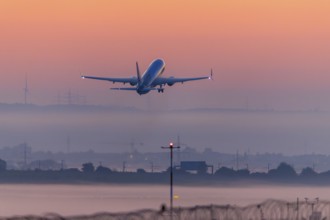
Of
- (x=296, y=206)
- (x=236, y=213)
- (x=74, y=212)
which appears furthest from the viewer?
(x=74, y=212)

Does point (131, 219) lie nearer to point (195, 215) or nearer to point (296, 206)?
point (195, 215)

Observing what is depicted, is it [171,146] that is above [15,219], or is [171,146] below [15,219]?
above

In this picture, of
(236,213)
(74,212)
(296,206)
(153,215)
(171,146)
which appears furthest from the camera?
(74,212)

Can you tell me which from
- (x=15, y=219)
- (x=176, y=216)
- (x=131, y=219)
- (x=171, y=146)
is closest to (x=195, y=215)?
(x=176, y=216)

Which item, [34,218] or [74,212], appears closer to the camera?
[34,218]

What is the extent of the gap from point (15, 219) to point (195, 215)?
21941 mm

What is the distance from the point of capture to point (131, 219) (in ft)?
433

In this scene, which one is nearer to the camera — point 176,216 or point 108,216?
point 108,216

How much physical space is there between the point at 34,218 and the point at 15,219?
309 cm

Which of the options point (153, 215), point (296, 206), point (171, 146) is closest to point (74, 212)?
point (171, 146)

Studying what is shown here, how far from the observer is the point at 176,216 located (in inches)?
5595

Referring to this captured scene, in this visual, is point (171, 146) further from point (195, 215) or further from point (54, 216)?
point (54, 216)

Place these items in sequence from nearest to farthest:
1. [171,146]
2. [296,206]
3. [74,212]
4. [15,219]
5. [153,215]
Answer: [15,219], [153,215], [296,206], [171,146], [74,212]

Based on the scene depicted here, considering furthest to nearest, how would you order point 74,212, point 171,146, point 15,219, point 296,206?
1. point 74,212
2. point 171,146
3. point 296,206
4. point 15,219
